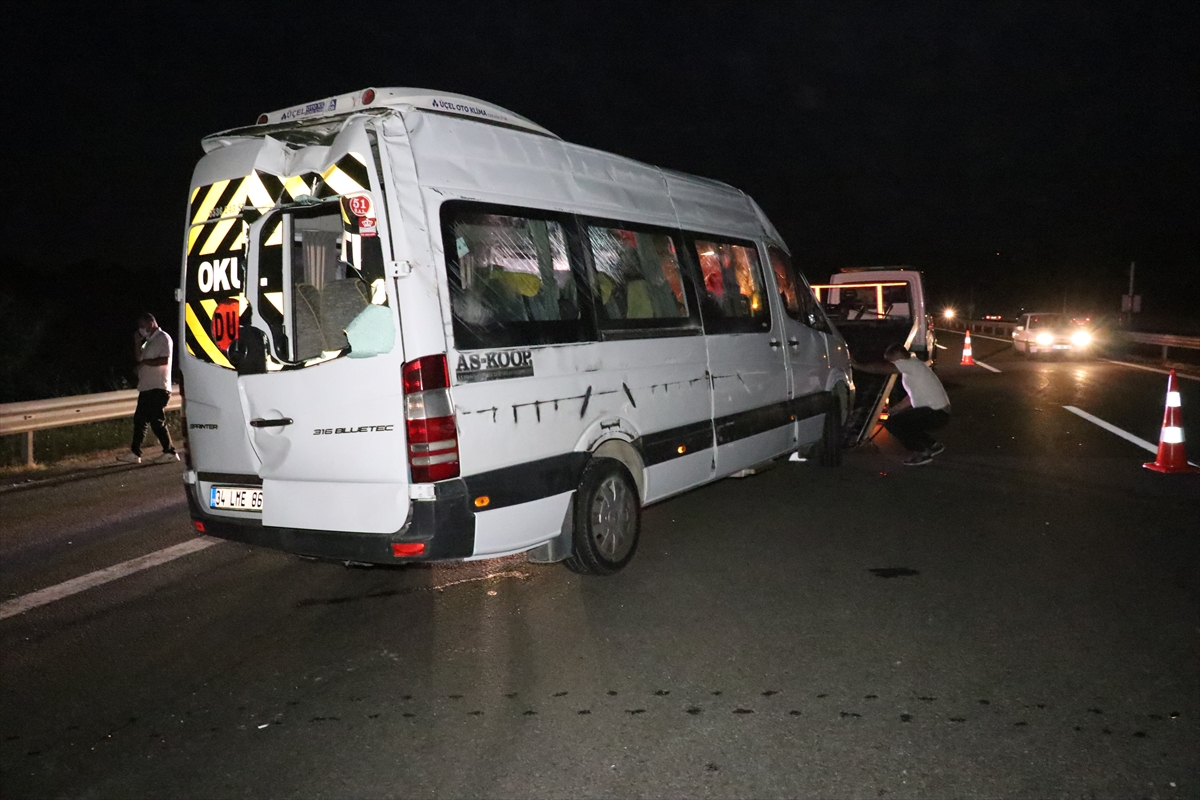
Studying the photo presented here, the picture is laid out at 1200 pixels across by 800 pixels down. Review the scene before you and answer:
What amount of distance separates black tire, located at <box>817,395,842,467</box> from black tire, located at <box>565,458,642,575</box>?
3.77 meters

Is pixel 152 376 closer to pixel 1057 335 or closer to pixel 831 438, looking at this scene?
pixel 831 438

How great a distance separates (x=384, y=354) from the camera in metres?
4.81

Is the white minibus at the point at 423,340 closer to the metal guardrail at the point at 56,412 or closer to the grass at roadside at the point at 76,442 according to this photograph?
the metal guardrail at the point at 56,412

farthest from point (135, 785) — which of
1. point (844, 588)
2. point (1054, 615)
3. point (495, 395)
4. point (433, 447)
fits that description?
point (1054, 615)

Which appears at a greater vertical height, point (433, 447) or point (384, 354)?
point (384, 354)

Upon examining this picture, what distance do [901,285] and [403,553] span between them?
53.6 ft

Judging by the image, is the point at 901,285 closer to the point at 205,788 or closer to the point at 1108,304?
the point at 205,788

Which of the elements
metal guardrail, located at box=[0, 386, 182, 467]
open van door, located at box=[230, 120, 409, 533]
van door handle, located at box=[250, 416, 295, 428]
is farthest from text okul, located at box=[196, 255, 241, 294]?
metal guardrail, located at box=[0, 386, 182, 467]

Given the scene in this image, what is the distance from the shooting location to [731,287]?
772cm

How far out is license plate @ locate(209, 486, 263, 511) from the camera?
17.7 feet

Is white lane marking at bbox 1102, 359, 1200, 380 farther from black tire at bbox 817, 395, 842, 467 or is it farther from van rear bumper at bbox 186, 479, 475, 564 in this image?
van rear bumper at bbox 186, 479, 475, 564

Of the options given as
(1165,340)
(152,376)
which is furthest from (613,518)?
(1165,340)

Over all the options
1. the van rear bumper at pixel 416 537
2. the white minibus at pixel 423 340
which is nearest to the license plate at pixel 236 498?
the white minibus at pixel 423 340

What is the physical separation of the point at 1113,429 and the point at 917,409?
152 inches
